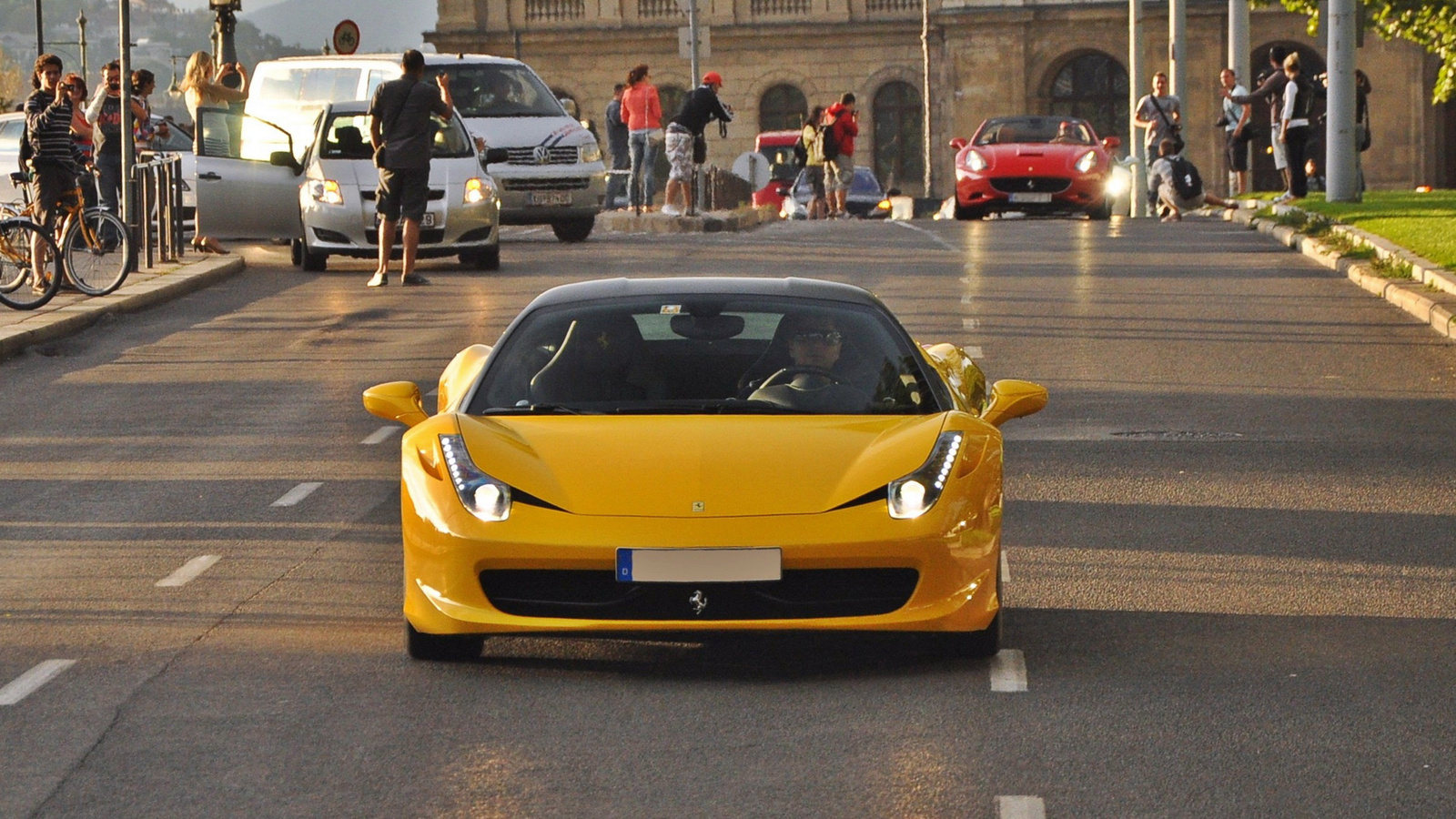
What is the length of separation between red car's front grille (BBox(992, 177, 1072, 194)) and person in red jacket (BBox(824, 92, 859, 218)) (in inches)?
152

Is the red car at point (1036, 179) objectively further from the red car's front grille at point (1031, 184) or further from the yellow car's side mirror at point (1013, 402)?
the yellow car's side mirror at point (1013, 402)

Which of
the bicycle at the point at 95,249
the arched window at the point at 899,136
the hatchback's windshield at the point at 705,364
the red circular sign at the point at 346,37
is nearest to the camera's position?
the hatchback's windshield at the point at 705,364

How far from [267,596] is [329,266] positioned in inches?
629

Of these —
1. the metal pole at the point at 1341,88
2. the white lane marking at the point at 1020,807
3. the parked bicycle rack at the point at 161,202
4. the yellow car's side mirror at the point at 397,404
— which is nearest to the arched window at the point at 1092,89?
the metal pole at the point at 1341,88

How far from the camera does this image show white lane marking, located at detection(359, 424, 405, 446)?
1163 centimetres

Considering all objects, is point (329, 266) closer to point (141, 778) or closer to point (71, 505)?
point (71, 505)

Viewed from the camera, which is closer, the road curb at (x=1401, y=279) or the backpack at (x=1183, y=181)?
the road curb at (x=1401, y=279)

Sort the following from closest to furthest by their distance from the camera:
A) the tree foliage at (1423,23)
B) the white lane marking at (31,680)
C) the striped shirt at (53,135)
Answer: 1. the white lane marking at (31,680)
2. the striped shirt at (53,135)
3. the tree foliage at (1423,23)

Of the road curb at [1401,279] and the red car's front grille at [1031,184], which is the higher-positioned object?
the red car's front grille at [1031,184]

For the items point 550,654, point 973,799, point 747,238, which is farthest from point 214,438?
point 747,238

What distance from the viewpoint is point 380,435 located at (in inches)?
467

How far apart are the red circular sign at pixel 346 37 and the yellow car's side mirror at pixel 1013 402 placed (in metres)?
26.1

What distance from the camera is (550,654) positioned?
7.04 m

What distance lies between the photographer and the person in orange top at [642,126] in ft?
99.5
